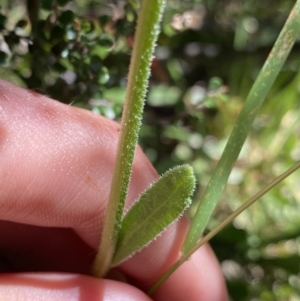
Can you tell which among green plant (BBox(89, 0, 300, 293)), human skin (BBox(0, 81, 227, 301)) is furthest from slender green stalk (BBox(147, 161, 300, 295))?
human skin (BBox(0, 81, 227, 301))

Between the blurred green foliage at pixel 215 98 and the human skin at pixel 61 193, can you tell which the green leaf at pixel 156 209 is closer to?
the human skin at pixel 61 193

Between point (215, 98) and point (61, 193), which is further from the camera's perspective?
point (215, 98)

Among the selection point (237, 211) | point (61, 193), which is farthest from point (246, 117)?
point (61, 193)

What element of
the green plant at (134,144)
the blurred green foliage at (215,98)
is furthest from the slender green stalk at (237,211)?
the blurred green foliage at (215,98)

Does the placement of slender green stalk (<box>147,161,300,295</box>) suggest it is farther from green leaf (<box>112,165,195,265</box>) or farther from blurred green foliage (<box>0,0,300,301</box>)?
blurred green foliage (<box>0,0,300,301</box>)

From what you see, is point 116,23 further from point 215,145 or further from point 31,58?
point 215,145

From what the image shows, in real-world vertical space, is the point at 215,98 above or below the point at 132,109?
below

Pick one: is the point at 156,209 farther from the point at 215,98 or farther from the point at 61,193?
the point at 215,98
